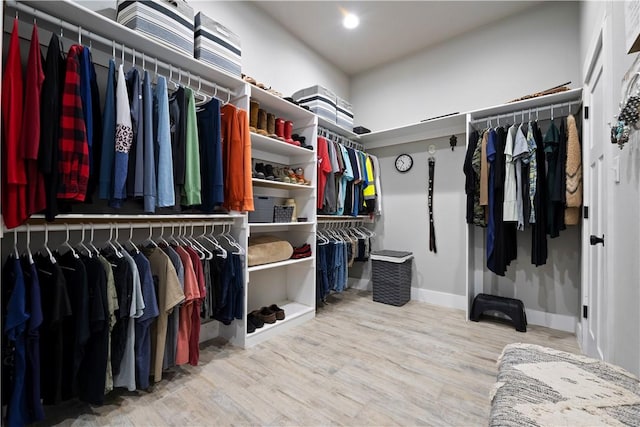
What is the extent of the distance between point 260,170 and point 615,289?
7.54 ft

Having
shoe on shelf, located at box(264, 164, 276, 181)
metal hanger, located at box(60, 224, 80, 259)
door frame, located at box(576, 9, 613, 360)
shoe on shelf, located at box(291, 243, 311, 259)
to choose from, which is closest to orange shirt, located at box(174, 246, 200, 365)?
metal hanger, located at box(60, 224, 80, 259)

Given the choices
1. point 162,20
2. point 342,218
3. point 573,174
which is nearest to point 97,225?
point 162,20

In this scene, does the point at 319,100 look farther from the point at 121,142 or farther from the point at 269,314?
the point at 269,314

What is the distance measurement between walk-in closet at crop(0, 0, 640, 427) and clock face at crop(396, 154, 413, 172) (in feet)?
0.25

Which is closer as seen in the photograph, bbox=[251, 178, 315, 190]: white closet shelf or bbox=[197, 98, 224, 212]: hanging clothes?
bbox=[197, 98, 224, 212]: hanging clothes

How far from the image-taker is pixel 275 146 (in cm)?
255

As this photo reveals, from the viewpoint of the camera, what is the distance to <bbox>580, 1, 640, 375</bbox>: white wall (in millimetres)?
1021

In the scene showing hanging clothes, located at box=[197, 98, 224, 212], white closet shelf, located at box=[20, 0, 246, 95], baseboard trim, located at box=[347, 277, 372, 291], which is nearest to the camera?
white closet shelf, located at box=[20, 0, 246, 95]

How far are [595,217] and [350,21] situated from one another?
2782 mm

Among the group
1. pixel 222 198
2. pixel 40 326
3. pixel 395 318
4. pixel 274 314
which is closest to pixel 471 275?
pixel 395 318

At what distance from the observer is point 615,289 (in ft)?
4.26

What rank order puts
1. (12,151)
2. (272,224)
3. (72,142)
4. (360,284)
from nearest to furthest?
(12,151), (72,142), (272,224), (360,284)

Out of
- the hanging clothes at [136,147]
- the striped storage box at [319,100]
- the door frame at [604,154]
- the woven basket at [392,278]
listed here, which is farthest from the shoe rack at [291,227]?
the door frame at [604,154]

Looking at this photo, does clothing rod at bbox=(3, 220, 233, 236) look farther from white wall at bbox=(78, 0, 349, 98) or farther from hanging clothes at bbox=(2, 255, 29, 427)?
white wall at bbox=(78, 0, 349, 98)
